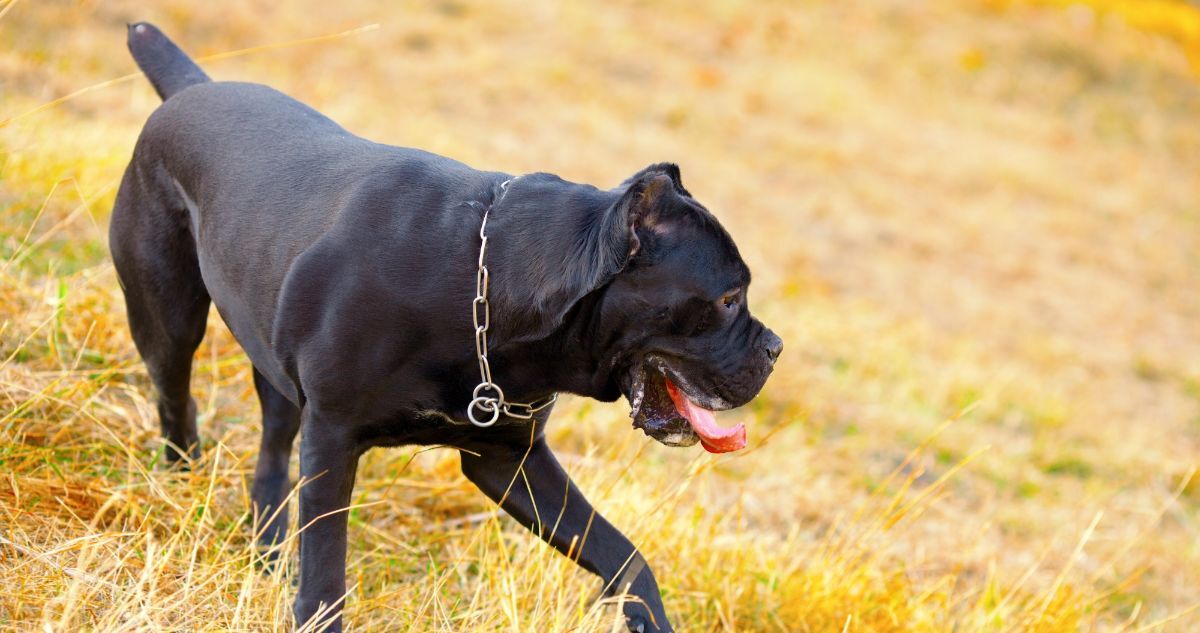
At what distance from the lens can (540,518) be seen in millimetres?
3434

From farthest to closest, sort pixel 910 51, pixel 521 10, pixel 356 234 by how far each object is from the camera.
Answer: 1. pixel 910 51
2. pixel 521 10
3. pixel 356 234

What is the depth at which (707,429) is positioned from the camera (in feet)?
10.6

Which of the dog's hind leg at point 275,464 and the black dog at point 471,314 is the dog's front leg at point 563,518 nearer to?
the black dog at point 471,314

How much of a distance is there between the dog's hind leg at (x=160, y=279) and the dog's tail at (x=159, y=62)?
36cm

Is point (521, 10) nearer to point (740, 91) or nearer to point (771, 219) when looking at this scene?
point (740, 91)

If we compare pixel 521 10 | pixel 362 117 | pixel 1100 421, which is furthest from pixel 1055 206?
pixel 362 117

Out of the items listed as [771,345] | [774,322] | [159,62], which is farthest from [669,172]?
[774,322]

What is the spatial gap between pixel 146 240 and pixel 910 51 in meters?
16.5

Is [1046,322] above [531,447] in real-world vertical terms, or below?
below

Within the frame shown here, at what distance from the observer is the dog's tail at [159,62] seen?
13.2 ft

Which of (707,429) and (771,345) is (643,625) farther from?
(771,345)

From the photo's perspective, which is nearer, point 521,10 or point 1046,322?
point 1046,322

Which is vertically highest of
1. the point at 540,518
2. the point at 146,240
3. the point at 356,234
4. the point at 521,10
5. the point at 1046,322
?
the point at 356,234

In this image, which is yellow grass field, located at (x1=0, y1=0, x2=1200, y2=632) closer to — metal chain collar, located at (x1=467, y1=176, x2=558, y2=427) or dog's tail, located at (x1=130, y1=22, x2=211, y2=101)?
dog's tail, located at (x1=130, y1=22, x2=211, y2=101)
